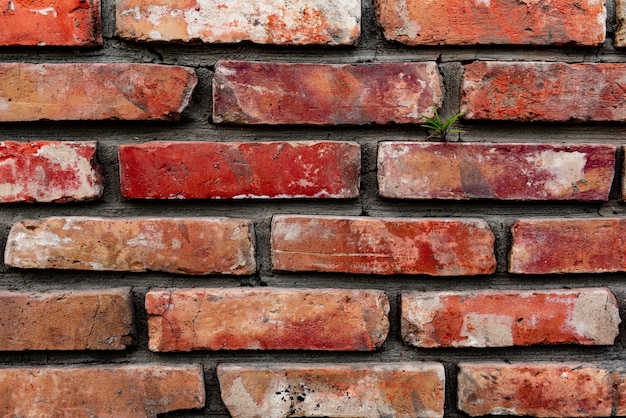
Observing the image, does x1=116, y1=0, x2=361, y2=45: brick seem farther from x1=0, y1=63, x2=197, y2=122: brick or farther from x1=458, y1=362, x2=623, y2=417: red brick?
x1=458, y1=362, x2=623, y2=417: red brick

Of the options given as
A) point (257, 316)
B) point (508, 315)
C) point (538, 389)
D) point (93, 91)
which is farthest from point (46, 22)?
point (538, 389)

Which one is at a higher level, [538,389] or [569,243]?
[569,243]

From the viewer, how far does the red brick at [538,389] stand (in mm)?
675

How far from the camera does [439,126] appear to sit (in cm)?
65

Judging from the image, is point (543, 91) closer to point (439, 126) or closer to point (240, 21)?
point (439, 126)

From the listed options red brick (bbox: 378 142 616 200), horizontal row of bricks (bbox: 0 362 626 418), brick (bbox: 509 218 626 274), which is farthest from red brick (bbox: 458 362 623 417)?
red brick (bbox: 378 142 616 200)

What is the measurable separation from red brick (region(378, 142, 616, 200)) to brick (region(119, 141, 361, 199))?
0.27ft

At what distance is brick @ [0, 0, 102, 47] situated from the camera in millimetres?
637

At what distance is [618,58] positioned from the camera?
26.4 inches

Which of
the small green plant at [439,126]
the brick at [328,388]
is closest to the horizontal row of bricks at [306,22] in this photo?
the small green plant at [439,126]

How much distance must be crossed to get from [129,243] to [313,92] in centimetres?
33

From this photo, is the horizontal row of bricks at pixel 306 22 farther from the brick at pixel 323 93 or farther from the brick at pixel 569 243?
the brick at pixel 569 243

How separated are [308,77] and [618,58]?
1.45ft

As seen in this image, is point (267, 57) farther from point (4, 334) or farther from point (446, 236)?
point (4, 334)
